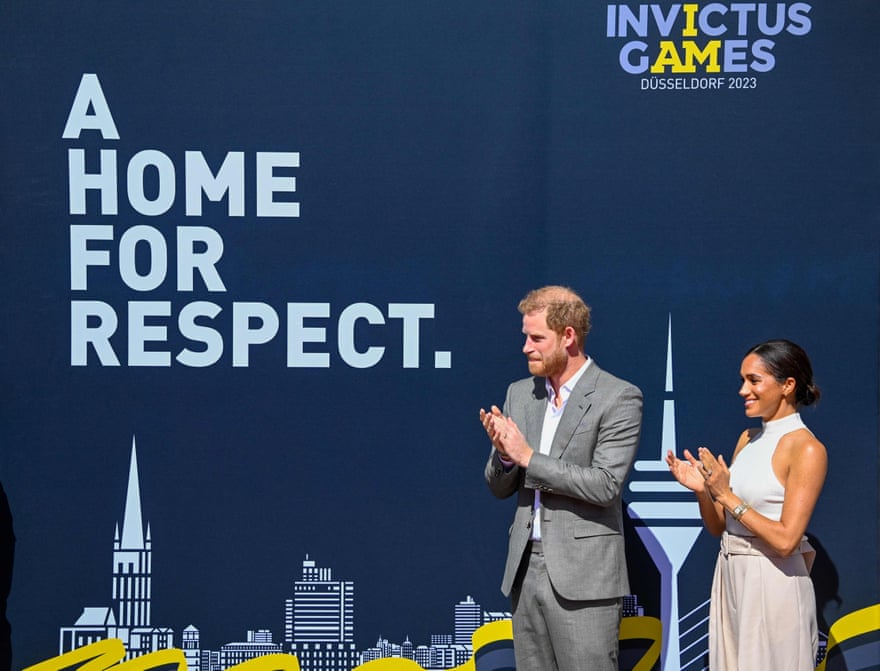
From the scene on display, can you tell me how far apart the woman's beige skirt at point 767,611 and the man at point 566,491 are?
1.26ft

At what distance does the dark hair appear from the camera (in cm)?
322

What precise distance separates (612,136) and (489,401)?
1221 mm

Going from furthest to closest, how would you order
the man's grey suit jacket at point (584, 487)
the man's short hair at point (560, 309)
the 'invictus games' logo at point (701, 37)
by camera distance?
1. the 'invictus games' logo at point (701, 37)
2. the man's short hair at point (560, 309)
3. the man's grey suit jacket at point (584, 487)

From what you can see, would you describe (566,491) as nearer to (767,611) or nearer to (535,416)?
(535,416)

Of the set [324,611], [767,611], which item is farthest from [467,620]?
[767,611]

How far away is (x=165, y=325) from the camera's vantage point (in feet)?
13.3

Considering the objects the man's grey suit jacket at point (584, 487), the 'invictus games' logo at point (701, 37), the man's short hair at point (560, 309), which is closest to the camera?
the man's grey suit jacket at point (584, 487)

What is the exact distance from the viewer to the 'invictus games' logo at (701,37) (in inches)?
158

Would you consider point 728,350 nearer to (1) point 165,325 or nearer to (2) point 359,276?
(2) point 359,276

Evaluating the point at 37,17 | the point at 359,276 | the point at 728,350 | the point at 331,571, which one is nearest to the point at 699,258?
the point at 728,350

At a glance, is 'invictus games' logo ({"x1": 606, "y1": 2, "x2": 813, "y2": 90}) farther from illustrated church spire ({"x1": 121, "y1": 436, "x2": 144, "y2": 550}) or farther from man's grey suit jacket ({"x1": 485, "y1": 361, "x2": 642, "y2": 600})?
illustrated church spire ({"x1": 121, "y1": 436, "x2": 144, "y2": 550})

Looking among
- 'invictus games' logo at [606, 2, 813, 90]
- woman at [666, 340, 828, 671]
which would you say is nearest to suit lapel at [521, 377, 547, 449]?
woman at [666, 340, 828, 671]

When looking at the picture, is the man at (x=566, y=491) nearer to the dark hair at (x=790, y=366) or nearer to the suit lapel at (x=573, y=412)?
the suit lapel at (x=573, y=412)

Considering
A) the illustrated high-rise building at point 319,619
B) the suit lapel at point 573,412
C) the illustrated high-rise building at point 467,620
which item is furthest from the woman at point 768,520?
the illustrated high-rise building at point 319,619
